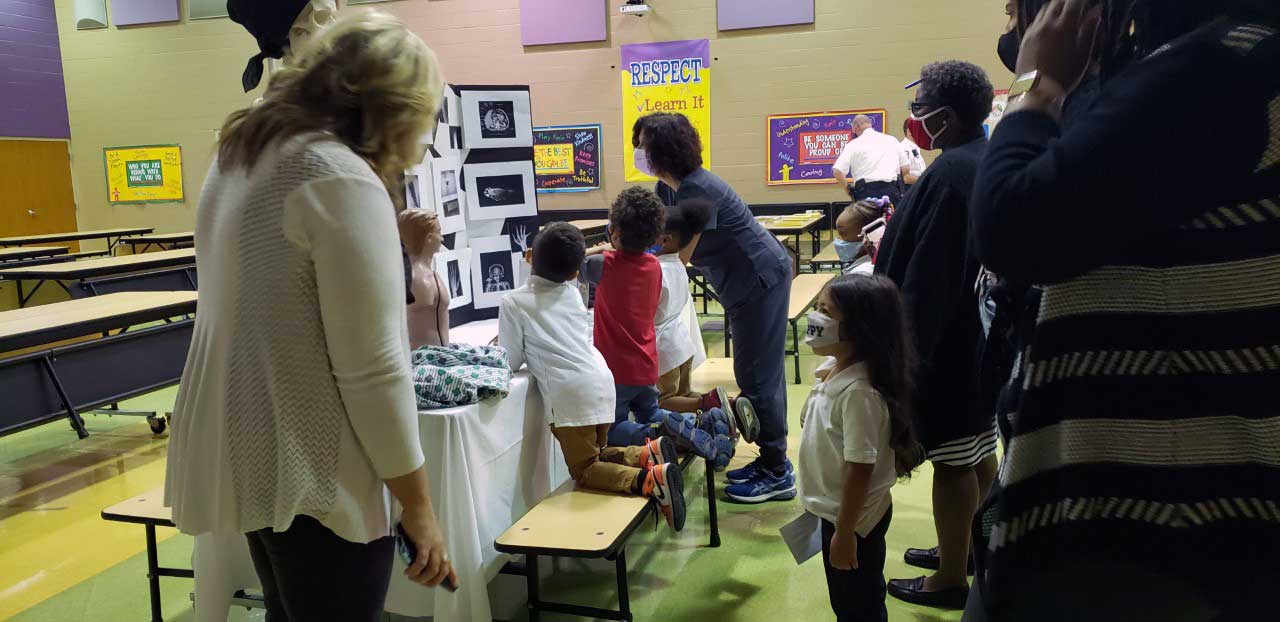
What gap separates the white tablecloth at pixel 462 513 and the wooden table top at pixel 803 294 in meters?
2.36

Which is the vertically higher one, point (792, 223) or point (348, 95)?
point (348, 95)

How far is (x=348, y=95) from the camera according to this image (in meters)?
1.21

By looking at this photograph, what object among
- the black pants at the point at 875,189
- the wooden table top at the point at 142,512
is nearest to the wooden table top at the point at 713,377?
the wooden table top at the point at 142,512

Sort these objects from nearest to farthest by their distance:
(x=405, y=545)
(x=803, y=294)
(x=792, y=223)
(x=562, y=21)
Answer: (x=405, y=545), (x=803, y=294), (x=792, y=223), (x=562, y=21)

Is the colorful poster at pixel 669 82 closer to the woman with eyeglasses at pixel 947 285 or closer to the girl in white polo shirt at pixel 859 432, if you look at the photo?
the woman with eyeglasses at pixel 947 285

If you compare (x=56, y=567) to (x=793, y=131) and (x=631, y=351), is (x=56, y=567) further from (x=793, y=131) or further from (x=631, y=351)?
(x=793, y=131)

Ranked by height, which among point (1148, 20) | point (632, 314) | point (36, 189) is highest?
point (36, 189)

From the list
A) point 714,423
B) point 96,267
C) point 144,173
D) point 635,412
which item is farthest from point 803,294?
point 144,173

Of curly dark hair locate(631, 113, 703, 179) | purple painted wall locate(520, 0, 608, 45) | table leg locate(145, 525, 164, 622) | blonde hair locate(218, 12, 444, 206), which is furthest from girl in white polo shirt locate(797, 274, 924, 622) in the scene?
purple painted wall locate(520, 0, 608, 45)

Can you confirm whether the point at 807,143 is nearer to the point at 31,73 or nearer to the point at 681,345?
the point at 681,345

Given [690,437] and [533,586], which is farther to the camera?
[690,437]

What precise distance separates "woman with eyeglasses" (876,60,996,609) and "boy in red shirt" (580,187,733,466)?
2.96 feet

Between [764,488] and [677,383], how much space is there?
586 millimetres

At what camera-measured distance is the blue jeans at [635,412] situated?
2998 millimetres
